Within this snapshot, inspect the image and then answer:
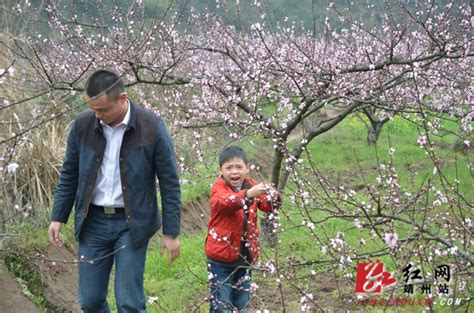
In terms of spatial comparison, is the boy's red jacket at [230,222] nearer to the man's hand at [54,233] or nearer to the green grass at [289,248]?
the green grass at [289,248]

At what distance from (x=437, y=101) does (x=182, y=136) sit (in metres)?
4.36

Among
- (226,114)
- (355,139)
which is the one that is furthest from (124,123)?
(355,139)

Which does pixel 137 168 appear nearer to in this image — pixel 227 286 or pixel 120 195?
pixel 120 195

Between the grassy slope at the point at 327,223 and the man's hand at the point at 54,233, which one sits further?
the grassy slope at the point at 327,223

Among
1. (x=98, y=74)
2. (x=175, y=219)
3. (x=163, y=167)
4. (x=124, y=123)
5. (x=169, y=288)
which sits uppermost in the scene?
(x=98, y=74)

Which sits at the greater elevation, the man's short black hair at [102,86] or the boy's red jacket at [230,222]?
the man's short black hair at [102,86]

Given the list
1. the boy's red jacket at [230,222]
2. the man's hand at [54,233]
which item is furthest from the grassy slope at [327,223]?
the man's hand at [54,233]

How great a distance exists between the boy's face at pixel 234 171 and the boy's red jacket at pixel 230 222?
5 centimetres

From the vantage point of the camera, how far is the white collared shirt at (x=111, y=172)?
3571 mm

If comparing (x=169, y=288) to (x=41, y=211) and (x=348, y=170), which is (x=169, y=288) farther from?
(x=348, y=170)

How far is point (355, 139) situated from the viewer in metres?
16.6
